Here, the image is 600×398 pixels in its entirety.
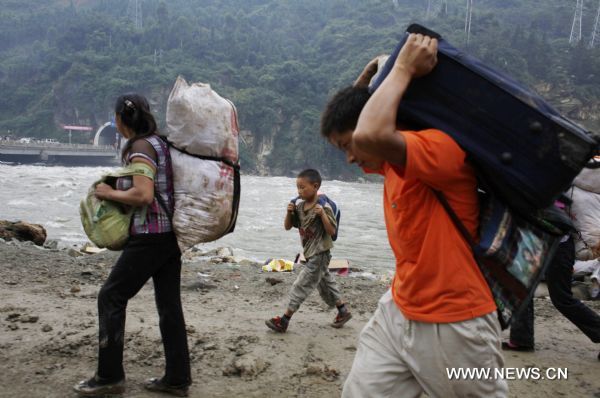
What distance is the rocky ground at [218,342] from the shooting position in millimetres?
2965

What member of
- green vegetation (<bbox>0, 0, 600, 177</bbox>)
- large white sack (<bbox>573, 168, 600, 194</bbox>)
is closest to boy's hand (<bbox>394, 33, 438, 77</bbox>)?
large white sack (<bbox>573, 168, 600, 194</bbox>)

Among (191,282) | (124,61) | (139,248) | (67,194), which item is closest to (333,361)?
(139,248)

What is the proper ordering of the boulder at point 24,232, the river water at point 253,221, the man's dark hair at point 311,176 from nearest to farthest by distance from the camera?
the man's dark hair at point 311,176 < the boulder at point 24,232 < the river water at point 253,221

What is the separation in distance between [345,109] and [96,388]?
192 cm

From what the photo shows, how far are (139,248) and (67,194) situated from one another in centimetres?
2298

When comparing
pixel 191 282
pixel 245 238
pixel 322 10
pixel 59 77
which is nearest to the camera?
pixel 191 282

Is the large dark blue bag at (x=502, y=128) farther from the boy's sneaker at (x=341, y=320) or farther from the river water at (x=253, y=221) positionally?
the river water at (x=253, y=221)

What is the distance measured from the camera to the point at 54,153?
47.7 metres

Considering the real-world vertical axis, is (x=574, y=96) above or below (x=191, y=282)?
above

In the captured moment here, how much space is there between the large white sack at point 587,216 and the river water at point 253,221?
6469mm

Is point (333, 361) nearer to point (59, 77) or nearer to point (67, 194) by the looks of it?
point (67, 194)

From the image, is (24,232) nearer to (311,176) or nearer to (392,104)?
(311,176)

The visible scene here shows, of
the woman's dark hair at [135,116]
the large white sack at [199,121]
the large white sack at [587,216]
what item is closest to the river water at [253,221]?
the large white sack at [587,216]

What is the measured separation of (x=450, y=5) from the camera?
333 feet
